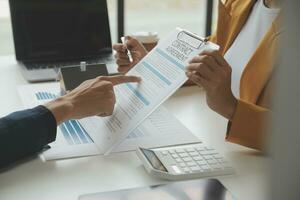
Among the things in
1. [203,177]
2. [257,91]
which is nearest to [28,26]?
[257,91]

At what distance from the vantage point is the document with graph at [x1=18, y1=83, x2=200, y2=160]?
1.01 metres

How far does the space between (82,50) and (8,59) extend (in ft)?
0.91

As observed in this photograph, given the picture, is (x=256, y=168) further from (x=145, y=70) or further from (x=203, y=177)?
(x=145, y=70)

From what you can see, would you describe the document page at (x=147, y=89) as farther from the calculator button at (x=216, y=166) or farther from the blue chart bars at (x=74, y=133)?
the calculator button at (x=216, y=166)

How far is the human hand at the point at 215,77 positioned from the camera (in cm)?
102

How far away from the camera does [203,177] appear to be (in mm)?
912

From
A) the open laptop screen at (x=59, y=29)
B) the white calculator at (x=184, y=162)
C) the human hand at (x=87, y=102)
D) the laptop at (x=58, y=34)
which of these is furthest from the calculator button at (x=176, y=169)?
the open laptop screen at (x=59, y=29)

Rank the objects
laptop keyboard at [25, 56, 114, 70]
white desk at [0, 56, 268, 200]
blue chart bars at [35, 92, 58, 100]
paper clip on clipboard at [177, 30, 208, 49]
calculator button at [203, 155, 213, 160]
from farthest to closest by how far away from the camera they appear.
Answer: laptop keyboard at [25, 56, 114, 70], blue chart bars at [35, 92, 58, 100], paper clip on clipboard at [177, 30, 208, 49], calculator button at [203, 155, 213, 160], white desk at [0, 56, 268, 200]

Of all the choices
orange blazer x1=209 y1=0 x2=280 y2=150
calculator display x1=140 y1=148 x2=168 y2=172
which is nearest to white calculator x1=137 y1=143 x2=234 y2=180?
calculator display x1=140 y1=148 x2=168 y2=172

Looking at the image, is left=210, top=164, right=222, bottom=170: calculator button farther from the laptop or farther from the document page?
the laptop

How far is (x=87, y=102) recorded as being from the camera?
3.53 feet

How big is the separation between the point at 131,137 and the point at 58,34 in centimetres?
72

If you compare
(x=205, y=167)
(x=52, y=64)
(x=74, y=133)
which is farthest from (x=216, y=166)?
(x=52, y=64)

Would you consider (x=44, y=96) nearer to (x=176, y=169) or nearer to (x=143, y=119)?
(x=143, y=119)
